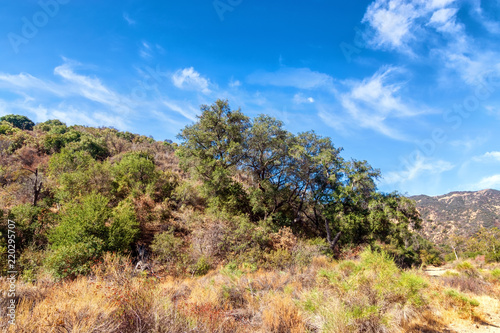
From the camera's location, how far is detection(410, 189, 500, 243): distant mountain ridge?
5589 centimetres

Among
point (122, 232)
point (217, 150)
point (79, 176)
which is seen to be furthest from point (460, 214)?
point (79, 176)

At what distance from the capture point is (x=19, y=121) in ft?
164

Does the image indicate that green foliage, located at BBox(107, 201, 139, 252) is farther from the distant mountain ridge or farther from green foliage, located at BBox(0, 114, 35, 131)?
green foliage, located at BBox(0, 114, 35, 131)

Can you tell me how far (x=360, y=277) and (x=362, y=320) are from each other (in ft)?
5.97

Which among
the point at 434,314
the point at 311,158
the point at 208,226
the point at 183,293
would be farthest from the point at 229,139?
the point at 434,314

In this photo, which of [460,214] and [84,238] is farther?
[460,214]

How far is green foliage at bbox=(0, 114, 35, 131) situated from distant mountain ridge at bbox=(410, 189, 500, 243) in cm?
8727

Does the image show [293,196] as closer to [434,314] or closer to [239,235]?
[239,235]

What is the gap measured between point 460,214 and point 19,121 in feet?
419

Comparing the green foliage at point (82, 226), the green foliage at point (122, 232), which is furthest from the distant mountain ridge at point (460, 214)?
the green foliage at point (82, 226)

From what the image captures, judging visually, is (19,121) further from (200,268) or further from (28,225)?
(200,268)

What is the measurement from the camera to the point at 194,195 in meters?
19.6

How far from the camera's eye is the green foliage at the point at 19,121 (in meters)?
48.7

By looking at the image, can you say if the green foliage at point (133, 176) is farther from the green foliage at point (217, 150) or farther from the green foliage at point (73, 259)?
the green foliage at point (73, 259)
